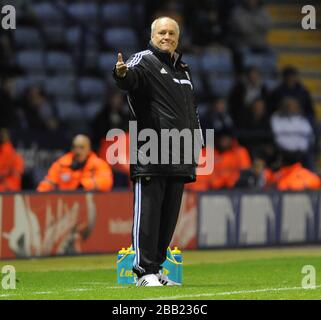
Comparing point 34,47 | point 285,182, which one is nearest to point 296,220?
point 285,182

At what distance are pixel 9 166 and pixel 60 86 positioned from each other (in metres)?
3.83

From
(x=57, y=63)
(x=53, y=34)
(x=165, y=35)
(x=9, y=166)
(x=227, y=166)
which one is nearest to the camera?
(x=165, y=35)

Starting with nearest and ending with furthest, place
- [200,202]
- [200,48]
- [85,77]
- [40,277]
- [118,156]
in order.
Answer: [40,277], [200,202], [118,156], [85,77], [200,48]

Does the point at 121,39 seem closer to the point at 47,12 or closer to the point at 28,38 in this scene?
Answer: the point at 47,12

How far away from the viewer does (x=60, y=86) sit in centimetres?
2238

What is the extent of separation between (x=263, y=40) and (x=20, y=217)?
1101 centimetres

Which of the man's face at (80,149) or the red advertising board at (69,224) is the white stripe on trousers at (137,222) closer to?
the red advertising board at (69,224)

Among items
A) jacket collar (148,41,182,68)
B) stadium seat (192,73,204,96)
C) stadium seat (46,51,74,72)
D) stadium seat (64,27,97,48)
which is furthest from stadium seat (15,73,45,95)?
jacket collar (148,41,182,68)

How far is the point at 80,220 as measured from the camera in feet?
54.4

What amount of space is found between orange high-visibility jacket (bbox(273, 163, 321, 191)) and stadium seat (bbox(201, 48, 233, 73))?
4.20 metres

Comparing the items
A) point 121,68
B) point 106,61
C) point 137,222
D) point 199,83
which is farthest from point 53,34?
point 121,68

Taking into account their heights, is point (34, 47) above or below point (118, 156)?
above

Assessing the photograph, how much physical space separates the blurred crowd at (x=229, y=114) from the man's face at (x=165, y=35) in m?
6.83
